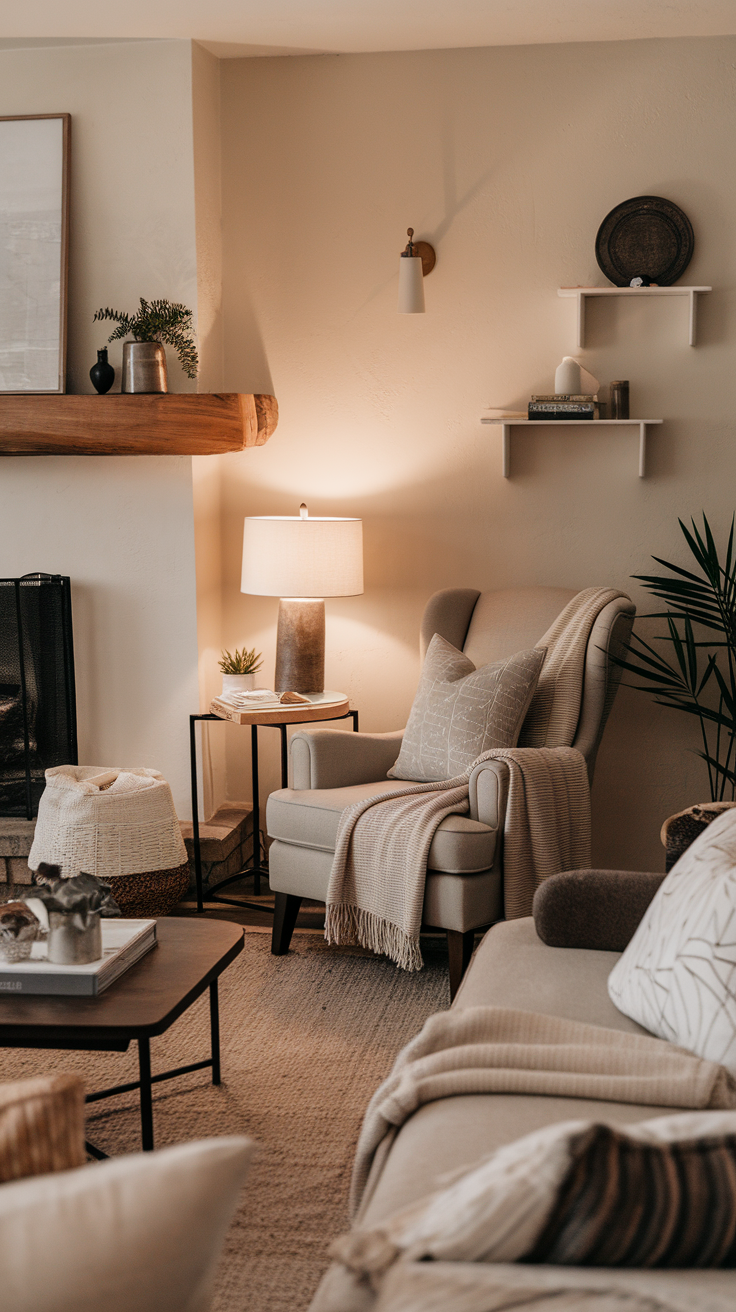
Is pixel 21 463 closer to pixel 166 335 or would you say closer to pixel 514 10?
pixel 166 335

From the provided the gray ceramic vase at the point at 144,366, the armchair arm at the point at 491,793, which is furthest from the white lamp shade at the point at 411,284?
A: the armchair arm at the point at 491,793

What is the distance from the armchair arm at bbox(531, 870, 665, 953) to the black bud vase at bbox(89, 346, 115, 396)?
228 centimetres

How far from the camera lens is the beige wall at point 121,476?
348 cm

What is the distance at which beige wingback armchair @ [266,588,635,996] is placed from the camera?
2666mm

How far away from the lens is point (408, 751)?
3.14 m

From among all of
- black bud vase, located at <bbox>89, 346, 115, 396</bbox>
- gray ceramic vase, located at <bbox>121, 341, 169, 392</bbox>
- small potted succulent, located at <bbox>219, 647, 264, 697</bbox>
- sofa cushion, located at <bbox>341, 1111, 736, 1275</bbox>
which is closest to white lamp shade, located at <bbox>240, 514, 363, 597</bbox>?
small potted succulent, located at <bbox>219, 647, 264, 697</bbox>

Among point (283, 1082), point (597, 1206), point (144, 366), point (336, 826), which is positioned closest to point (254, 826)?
point (336, 826)

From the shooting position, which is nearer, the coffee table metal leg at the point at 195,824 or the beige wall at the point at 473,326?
the coffee table metal leg at the point at 195,824

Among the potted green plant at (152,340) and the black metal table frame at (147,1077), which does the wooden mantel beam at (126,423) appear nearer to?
Result: the potted green plant at (152,340)

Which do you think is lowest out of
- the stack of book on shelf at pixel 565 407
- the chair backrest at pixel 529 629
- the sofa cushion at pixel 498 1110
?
the sofa cushion at pixel 498 1110

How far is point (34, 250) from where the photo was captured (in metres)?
3.52

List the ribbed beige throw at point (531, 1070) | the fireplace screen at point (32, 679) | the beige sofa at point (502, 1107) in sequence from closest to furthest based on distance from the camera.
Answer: the beige sofa at point (502, 1107)
the ribbed beige throw at point (531, 1070)
the fireplace screen at point (32, 679)

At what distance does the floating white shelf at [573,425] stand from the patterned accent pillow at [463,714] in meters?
0.83

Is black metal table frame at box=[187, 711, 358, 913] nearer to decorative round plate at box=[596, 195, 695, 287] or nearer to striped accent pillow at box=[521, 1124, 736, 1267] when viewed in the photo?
decorative round plate at box=[596, 195, 695, 287]
